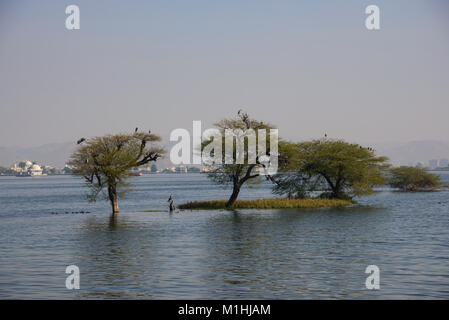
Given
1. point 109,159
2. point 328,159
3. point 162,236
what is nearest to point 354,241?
point 162,236

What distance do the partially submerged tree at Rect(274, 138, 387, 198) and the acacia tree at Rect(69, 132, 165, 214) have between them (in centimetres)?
2014

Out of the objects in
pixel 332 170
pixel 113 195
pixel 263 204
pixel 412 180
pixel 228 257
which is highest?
pixel 332 170

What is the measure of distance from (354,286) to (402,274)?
11.9 feet

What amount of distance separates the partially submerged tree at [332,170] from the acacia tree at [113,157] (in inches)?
793

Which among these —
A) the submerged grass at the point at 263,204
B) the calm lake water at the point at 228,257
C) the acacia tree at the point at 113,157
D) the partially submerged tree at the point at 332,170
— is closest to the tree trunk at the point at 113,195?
the acacia tree at the point at 113,157

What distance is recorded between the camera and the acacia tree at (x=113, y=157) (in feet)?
201

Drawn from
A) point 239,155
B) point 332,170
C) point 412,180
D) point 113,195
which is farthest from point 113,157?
point 412,180

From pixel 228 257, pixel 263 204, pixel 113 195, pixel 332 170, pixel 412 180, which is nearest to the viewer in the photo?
pixel 228 257

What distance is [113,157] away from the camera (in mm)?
62031

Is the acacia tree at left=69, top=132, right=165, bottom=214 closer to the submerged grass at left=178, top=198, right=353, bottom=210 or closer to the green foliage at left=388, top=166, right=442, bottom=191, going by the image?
the submerged grass at left=178, top=198, right=353, bottom=210

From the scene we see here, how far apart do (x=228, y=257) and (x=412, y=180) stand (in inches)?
3869

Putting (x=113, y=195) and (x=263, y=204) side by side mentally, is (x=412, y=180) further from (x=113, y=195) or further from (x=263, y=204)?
(x=113, y=195)

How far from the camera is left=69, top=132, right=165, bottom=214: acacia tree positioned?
61406mm

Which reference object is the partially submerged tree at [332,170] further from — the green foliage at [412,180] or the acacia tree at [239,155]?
the green foliage at [412,180]
